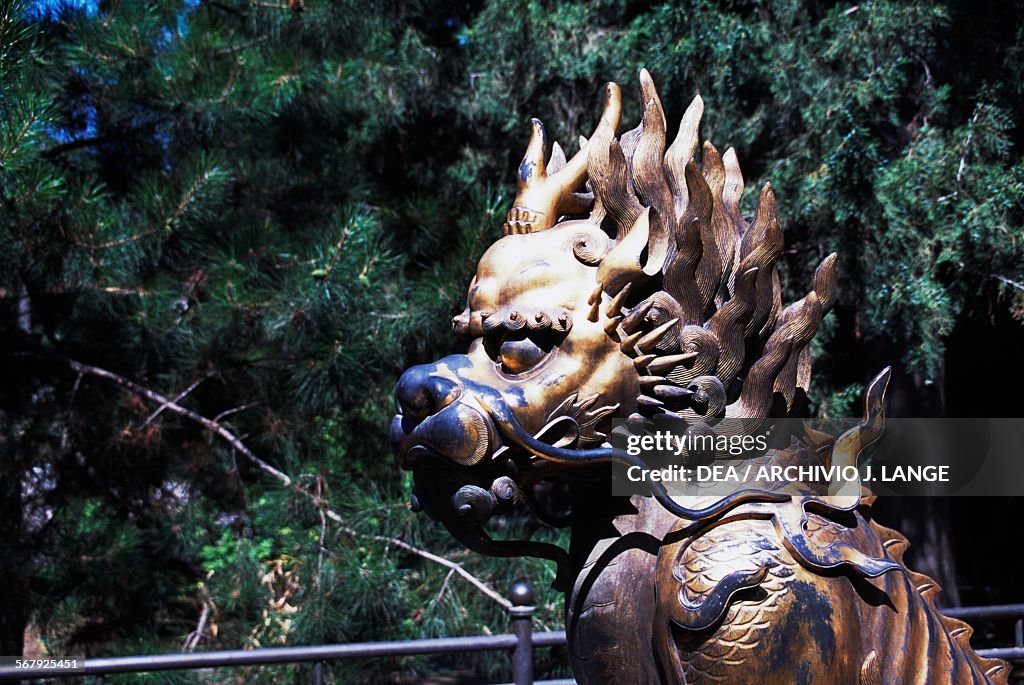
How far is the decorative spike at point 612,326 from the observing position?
6.01 ft

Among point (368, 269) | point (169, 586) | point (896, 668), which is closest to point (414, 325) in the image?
point (368, 269)

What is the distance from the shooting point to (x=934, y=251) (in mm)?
4625

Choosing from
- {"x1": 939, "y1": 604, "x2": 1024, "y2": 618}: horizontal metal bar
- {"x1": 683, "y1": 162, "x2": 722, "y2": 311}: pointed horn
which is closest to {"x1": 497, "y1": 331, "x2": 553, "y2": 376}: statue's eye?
{"x1": 683, "y1": 162, "x2": 722, "y2": 311}: pointed horn

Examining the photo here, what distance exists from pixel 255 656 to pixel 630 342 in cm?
218

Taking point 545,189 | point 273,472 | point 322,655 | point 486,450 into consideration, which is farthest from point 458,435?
point 273,472

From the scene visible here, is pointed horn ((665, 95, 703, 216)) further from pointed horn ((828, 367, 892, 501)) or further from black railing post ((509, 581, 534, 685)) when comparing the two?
black railing post ((509, 581, 534, 685))

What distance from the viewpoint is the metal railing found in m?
3.32

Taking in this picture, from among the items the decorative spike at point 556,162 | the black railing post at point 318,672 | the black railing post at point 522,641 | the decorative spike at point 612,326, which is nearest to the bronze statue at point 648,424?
the decorative spike at point 612,326

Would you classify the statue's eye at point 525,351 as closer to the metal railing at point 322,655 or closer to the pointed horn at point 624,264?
the pointed horn at point 624,264

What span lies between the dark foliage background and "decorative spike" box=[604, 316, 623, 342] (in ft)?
9.57

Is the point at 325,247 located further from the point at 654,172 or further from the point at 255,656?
the point at 654,172

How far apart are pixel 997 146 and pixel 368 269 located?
295 centimetres

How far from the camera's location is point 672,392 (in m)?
1.84

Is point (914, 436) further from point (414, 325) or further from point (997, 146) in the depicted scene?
point (414, 325)
